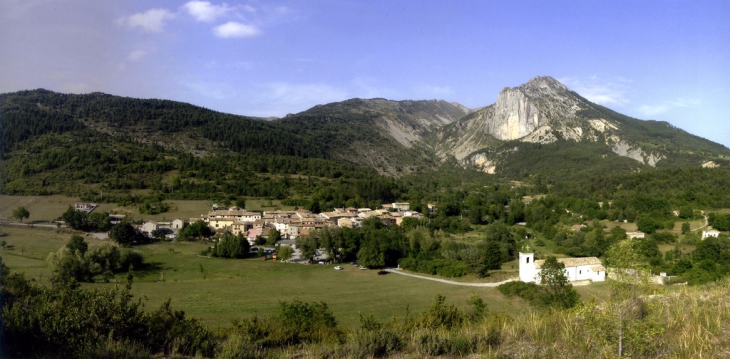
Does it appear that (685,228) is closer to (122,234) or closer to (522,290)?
(522,290)

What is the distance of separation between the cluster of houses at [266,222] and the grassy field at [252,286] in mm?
6730

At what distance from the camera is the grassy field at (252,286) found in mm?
18016

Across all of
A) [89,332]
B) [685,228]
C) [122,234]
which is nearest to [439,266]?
[122,234]

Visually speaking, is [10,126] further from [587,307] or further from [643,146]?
[643,146]

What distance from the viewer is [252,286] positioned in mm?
22703

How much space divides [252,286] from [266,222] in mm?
20013

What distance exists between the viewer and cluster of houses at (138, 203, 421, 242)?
38031mm

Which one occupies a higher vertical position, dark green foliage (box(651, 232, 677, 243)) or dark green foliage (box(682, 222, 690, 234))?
dark green foliage (box(682, 222, 690, 234))

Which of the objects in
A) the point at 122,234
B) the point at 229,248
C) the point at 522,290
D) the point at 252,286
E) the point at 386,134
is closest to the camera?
the point at 522,290

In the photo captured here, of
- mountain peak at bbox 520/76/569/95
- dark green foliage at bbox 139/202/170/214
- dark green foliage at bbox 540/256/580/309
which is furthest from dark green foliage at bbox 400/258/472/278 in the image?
mountain peak at bbox 520/76/569/95

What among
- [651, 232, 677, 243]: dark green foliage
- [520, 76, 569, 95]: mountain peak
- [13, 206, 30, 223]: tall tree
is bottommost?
[651, 232, 677, 243]: dark green foliage

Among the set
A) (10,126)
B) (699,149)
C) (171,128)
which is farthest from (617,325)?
(699,149)

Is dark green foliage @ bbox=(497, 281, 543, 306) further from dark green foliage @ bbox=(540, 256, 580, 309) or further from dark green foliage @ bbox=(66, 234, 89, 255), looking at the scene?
→ dark green foliage @ bbox=(66, 234, 89, 255)

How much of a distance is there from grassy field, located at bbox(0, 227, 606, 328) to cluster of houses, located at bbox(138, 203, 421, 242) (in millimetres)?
6730
